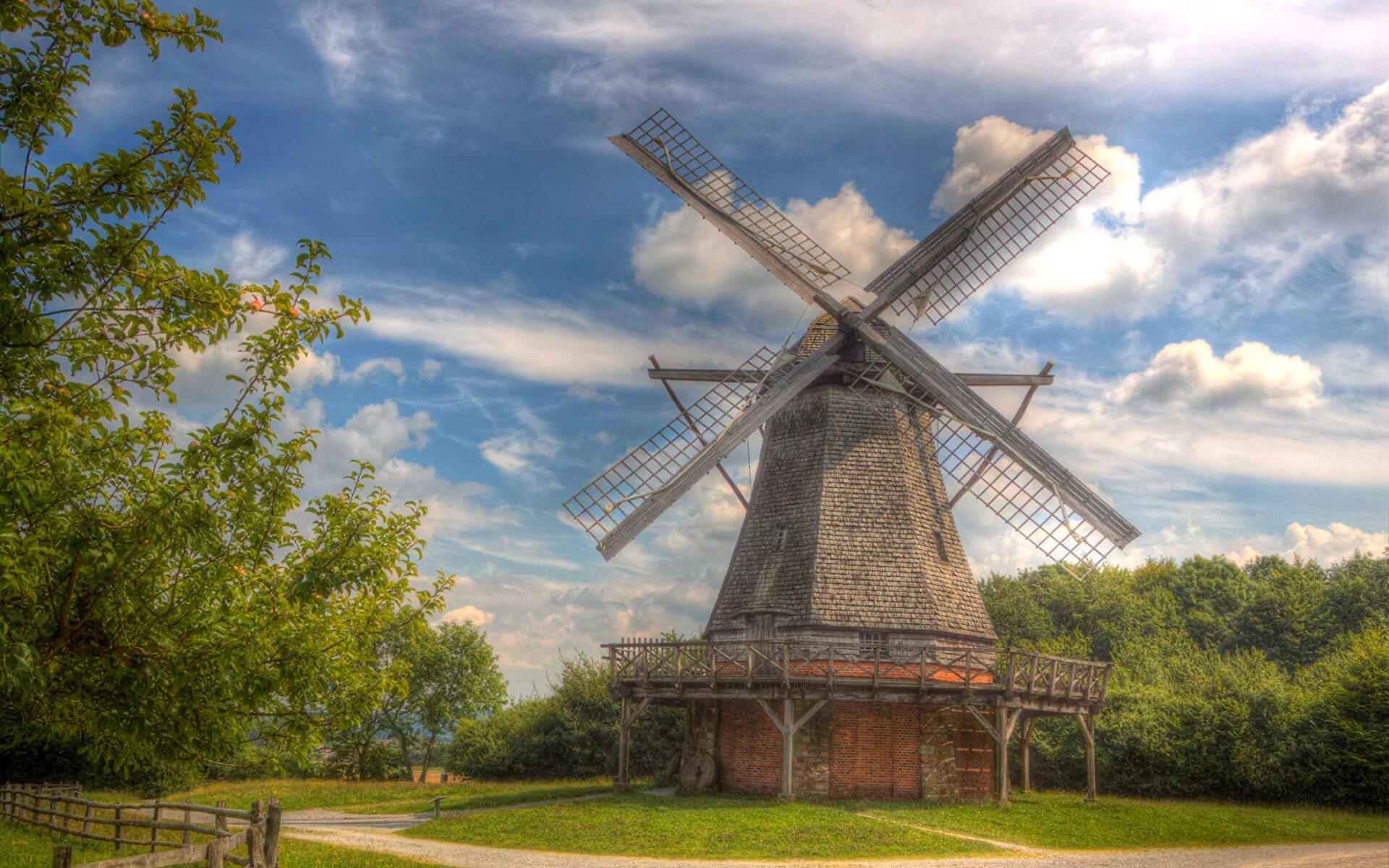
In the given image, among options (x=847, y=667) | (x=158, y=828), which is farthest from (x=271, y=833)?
(x=847, y=667)

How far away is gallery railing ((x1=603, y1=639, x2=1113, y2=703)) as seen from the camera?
2083 centimetres

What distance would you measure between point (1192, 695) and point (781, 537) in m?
14.4

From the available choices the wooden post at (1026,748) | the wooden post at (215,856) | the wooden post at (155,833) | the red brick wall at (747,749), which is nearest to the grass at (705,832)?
the red brick wall at (747,749)

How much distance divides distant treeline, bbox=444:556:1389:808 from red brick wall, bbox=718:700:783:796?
27.4 feet

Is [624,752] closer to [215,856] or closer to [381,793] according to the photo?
[381,793]

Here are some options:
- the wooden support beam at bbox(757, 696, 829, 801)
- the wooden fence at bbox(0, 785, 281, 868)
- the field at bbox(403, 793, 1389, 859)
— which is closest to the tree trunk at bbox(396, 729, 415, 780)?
the wooden fence at bbox(0, 785, 281, 868)

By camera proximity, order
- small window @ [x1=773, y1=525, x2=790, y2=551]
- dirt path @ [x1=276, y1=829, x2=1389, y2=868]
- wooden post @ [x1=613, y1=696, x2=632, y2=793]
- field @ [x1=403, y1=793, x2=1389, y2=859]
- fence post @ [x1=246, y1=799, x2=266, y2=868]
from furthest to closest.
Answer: wooden post @ [x1=613, y1=696, x2=632, y2=793] < small window @ [x1=773, y1=525, x2=790, y2=551] < field @ [x1=403, y1=793, x2=1389, y2=859] < dirt path @ [x1=276, y1=829, x2=1389, y2=868] < fence post @ [x1=246, y1=799, x2=266, y2=868]

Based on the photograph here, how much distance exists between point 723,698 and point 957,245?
497 inches

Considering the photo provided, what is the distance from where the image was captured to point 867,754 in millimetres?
21547

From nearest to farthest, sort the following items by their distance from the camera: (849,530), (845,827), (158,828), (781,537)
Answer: (158,828)
(845,827)
(849,530)
(781,537)

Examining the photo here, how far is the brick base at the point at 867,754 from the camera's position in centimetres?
2141

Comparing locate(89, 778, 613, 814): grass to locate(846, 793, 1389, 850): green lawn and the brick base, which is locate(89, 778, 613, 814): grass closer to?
the brick base

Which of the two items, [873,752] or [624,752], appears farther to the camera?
[624,752]

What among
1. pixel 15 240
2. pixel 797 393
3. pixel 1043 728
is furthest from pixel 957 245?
pixel 15 240
